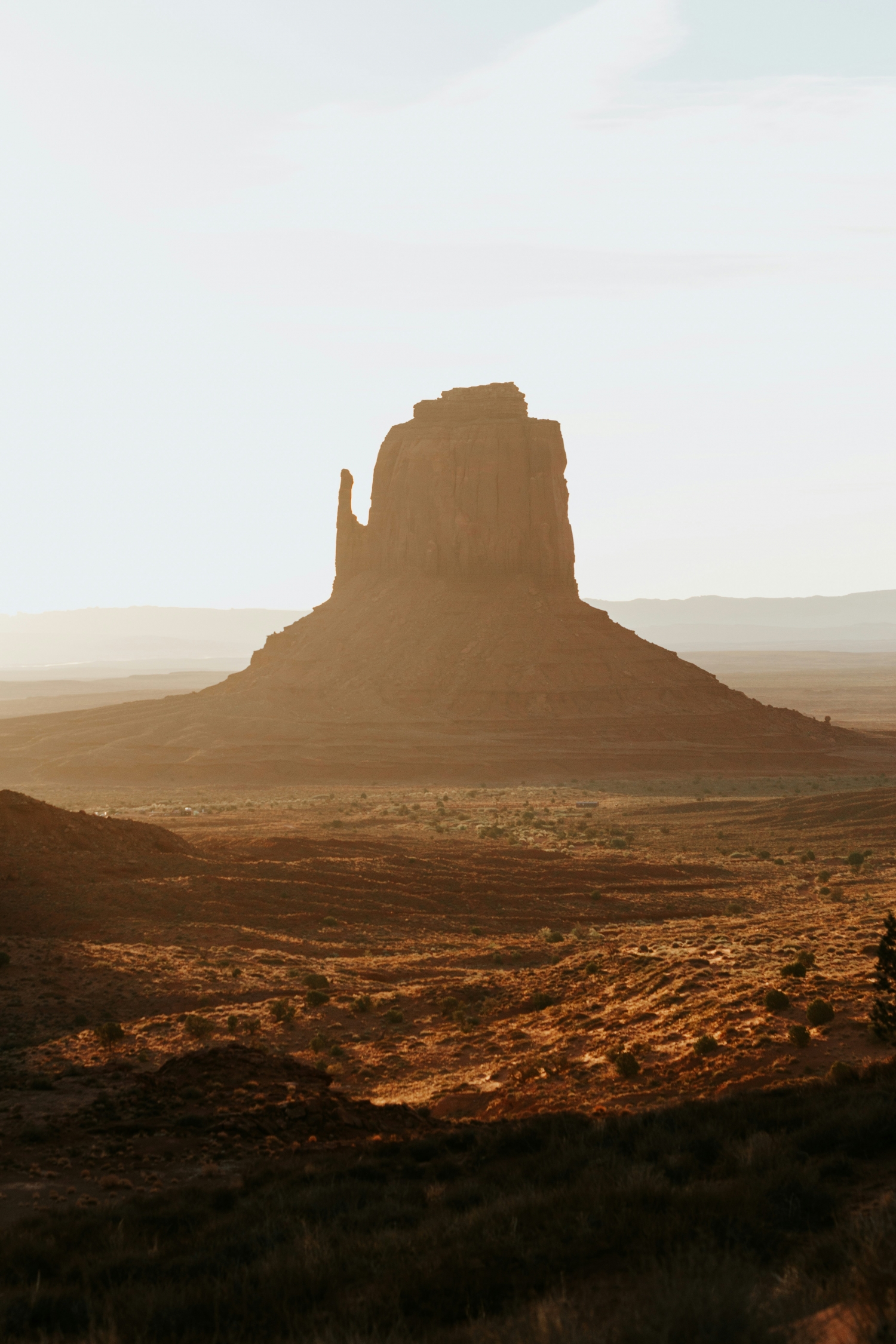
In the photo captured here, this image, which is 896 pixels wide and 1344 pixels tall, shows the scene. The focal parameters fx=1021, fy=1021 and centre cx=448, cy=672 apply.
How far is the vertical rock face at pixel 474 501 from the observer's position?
9431 cm

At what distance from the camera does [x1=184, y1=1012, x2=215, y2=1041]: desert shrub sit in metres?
16.7

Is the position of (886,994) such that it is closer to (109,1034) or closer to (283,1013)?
(283,1013)

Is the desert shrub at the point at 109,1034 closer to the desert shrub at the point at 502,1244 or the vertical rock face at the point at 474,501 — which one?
the desert shrub at the point at 502,1244

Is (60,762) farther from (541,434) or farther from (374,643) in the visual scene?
(541,434)

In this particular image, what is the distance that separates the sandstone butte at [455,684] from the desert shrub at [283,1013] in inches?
2006

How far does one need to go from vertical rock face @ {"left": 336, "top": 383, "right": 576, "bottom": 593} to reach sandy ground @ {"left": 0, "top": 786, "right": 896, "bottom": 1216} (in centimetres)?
5551

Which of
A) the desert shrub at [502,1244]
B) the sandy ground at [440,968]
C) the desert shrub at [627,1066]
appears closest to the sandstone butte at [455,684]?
the sandy ground at [440,968]

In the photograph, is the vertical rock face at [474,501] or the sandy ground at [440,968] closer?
the sandy ground at [440,968]

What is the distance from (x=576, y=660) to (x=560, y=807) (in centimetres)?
3132

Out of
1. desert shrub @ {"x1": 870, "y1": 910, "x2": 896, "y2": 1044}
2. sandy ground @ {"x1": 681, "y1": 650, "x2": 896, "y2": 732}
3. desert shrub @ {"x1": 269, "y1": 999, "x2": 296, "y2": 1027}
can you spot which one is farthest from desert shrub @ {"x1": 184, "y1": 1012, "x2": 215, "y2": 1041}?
sandy ground @ {"x1": 681, "y1": 650, "x2": 896, "y2": 732}

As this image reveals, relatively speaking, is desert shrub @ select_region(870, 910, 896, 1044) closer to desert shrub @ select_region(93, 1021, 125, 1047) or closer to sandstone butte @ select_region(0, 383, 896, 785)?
desert shrub @ select_region(93, 1021, 125, 1047)

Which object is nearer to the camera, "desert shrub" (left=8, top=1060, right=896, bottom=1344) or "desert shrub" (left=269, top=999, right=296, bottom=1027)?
"desert shrub" (left=8, top=1060, right=896, bottom=1344)

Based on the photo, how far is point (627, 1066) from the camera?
1338cm

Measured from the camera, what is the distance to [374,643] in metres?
90.2
